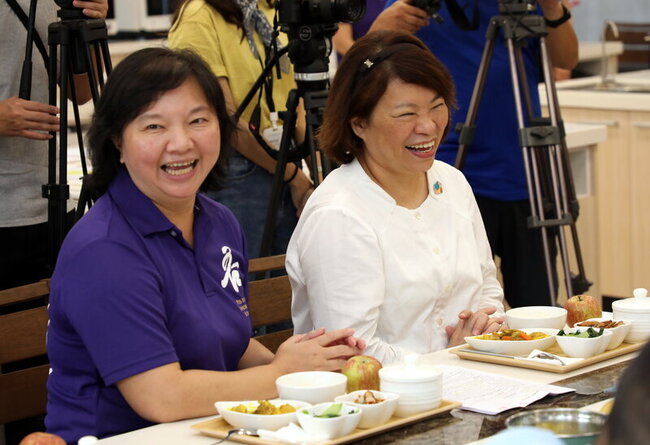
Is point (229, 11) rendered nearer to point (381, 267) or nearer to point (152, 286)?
point (381, 267)

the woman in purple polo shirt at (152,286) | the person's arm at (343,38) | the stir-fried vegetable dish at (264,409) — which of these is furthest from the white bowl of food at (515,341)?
the person's arm at (343,38)

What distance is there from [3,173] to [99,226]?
90 cm

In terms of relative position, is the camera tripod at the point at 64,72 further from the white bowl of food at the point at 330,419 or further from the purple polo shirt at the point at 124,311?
the white bowl of food at the point at 330,419

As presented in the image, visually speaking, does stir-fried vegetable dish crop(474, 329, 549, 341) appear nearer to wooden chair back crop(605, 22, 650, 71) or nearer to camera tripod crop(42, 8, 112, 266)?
camera tripod crop(42, 8, 112, 266)

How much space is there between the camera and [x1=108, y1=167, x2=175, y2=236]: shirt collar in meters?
1.85

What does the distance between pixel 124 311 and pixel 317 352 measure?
0.32 metres

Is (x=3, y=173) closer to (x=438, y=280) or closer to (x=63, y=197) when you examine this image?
(x=63, y=197)

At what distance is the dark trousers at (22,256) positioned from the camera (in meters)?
2.58

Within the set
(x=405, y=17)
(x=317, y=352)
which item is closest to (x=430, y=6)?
(x=405, y=17)

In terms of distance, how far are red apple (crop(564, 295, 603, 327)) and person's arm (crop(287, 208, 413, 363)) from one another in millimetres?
323

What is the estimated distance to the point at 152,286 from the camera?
69.9 inches

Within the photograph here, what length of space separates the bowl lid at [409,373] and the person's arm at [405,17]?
1511 mm

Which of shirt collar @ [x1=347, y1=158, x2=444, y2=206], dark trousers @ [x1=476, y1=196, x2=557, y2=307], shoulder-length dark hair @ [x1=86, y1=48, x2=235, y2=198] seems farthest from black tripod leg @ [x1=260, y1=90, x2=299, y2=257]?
shoulder-length dark hair @ [x1=86, y1=48, x2=235, y2=198]

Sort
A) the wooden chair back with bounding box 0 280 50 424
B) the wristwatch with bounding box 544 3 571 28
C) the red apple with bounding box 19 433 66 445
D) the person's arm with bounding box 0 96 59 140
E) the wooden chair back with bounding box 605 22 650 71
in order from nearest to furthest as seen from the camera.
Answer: the red apple with bounding box 19 433 66 445, the wooden chair back with bounding box 0 280 50 424, the person's arm with bounding box 0 96 59 140, the wristwatch with bounding box 544 3 571 28, the wooden chair back with bounding box 605 22 650 71
